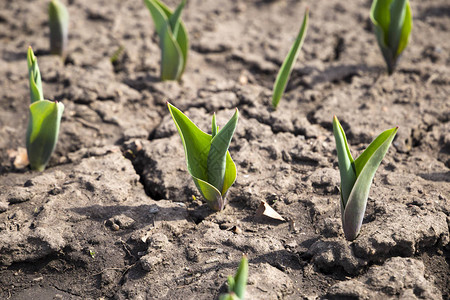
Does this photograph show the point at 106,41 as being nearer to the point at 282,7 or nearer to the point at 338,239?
the point at 282,7

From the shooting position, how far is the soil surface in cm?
190

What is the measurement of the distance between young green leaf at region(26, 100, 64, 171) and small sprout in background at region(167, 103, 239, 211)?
0.64 meters

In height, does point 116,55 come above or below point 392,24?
below

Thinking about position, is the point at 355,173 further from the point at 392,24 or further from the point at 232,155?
the point at 392,24

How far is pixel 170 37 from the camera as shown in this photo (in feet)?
8.98

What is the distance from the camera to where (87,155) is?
8.26ft

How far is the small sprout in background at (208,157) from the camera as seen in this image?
6.31ft

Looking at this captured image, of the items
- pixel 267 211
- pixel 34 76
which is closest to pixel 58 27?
pixel 34 76

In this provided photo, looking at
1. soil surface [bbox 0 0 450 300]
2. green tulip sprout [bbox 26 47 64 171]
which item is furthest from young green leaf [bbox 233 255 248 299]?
green tulip sprout [bbox 26 47 64 171]

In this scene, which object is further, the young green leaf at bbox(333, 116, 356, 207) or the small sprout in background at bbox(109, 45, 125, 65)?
the small sprout in background at bbox(109, 45, 125, 65)

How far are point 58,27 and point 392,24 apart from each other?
1.97m

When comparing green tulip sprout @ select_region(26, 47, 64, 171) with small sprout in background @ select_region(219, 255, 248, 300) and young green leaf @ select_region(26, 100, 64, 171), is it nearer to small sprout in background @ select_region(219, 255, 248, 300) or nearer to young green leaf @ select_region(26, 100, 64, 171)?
young green leaf @ select_region(26, 100, 64, 171)

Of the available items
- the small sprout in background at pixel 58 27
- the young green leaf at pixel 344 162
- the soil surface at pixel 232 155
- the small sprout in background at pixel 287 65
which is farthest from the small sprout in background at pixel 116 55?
the young green leaf at pixel 344 162

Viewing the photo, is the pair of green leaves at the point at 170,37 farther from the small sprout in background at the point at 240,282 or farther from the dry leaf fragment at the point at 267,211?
the small sprout in background at the point at 240,282
